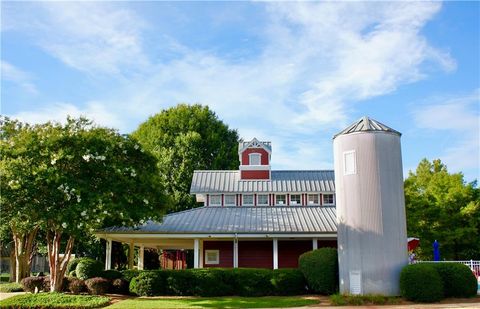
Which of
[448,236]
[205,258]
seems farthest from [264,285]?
[448,236]

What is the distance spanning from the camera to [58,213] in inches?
822

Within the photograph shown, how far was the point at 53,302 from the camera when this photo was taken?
19.4 m

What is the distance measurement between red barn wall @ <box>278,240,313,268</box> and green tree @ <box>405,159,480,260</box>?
15932 mm

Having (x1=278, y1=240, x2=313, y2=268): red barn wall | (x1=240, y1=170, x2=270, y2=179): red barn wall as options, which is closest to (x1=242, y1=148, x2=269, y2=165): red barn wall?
(x1=240, y1=170, x2=270, y2=179): red barn wall

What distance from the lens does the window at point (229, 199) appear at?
112ft

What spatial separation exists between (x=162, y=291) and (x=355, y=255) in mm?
9740

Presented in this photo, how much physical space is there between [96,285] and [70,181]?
575 cm

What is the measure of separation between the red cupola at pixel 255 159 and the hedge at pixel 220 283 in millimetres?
11843

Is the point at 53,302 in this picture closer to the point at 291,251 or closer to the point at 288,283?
the point at 288,283

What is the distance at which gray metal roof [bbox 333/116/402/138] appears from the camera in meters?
22.8

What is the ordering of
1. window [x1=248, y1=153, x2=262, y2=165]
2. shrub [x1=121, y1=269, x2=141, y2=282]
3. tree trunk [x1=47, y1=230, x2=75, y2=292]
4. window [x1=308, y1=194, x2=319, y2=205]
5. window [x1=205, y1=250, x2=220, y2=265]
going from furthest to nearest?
window [x1=248, y1=153, x2=262, y2=165] → window [x1=308, y1=194, x2=319, y2=205] → window [x1=205, y1=250, x2=220, y2=265] → shrub [x1=121, y1=269, x2=141, y2=282] → tree trunk [x1=47, y1=230, x2=75, y2=292]

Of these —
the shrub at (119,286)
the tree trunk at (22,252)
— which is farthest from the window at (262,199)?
the tree trunk at (22,252)

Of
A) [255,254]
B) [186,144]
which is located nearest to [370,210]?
[255,254]

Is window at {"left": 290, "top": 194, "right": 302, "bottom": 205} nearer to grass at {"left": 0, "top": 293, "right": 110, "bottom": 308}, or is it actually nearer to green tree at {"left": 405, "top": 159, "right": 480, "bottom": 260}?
green tree at {"left": 405, "top": 159, "right": 480, "bottom": 260}
